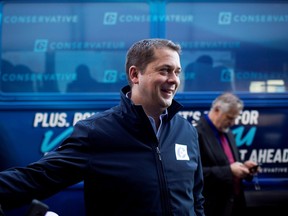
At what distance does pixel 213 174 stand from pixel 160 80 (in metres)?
1.55

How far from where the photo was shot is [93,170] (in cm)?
180

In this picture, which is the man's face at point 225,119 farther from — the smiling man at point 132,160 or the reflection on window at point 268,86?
the smiling man at point 132,160

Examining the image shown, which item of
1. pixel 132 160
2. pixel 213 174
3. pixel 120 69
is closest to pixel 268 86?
pixel 213 174

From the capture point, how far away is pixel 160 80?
1.92m

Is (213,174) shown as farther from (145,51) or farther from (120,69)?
(145,51)

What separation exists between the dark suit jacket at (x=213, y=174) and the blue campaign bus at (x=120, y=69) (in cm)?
59

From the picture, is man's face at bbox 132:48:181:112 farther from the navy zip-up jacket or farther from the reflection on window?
the reflection on window

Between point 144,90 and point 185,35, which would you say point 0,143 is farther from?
point 144,90

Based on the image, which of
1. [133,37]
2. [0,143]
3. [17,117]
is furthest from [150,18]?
[0,143]

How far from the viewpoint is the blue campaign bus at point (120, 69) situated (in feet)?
12.8

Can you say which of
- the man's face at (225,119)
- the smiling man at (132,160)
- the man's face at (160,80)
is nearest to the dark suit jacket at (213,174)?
the man's face at (225,119)

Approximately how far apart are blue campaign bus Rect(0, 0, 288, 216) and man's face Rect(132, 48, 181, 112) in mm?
1989

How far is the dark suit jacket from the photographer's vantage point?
3295 mm

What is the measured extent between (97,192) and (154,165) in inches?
10.0
